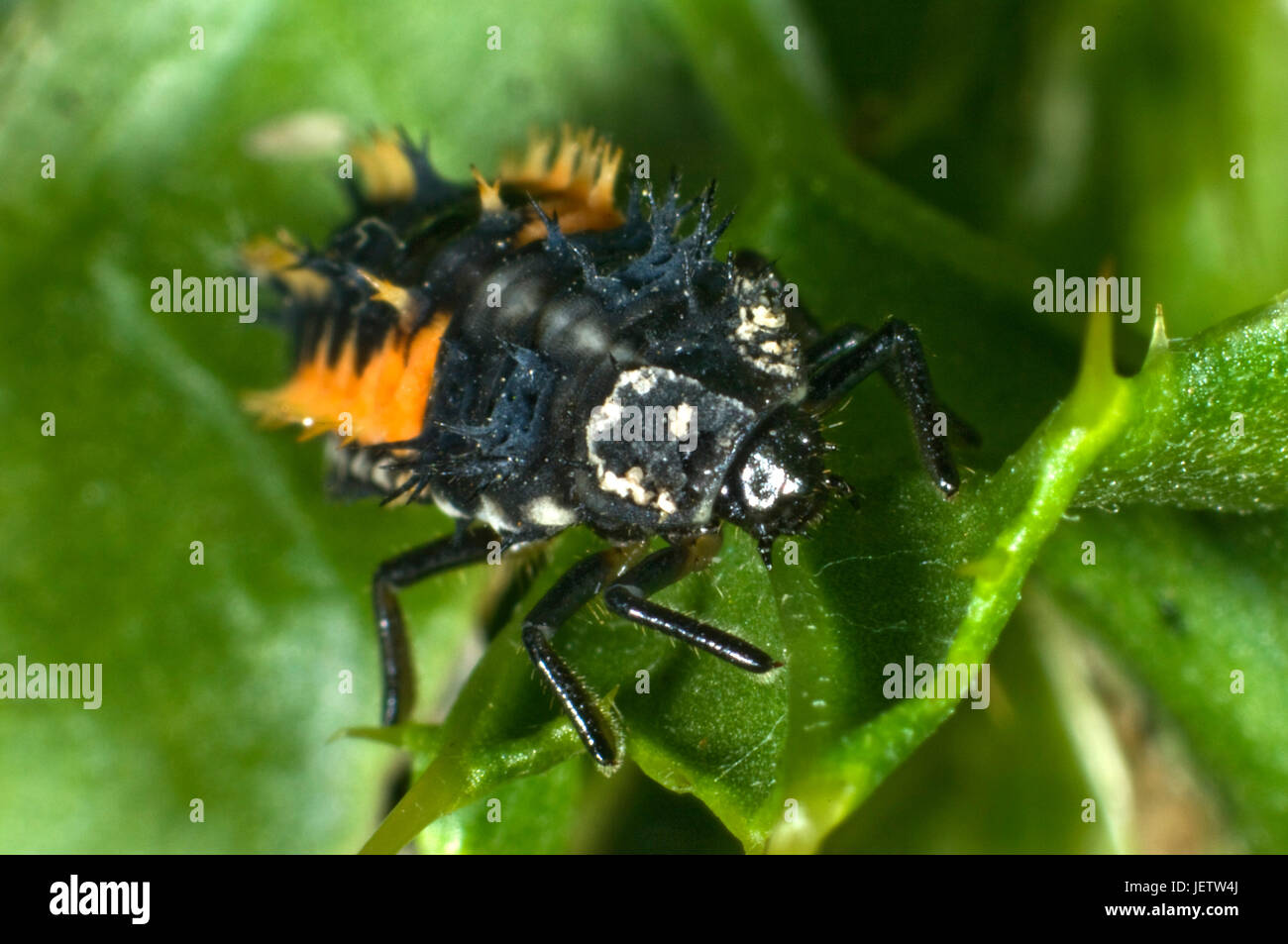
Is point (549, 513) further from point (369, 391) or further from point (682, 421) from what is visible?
point (369, 391)

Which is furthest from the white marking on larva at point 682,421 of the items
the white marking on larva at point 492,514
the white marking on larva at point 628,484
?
the white marking on larva at point 492,514

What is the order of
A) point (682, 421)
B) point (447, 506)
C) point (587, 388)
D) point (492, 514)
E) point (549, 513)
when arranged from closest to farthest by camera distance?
point (682, 421), point (587, 388), point (549, 513), point (492, 514), point (447, 506)

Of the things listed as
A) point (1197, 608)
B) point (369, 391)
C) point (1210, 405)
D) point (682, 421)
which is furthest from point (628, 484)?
point (1197, 608)

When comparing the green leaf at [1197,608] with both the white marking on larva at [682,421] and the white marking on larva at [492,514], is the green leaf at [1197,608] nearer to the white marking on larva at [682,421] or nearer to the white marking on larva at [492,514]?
the white marking on larva at [682,421]

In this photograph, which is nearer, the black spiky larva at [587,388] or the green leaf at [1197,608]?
the black spiky larva at [587,388]

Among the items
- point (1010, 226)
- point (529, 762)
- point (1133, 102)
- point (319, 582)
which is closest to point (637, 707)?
point (529, 762)

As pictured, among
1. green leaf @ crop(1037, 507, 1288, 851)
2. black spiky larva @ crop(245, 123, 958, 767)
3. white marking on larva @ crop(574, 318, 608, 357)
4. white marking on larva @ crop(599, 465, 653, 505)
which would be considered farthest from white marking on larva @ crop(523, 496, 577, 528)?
green leaf @ crop(1037, 507, 1288, 851)

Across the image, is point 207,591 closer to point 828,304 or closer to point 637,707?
point 637,707
